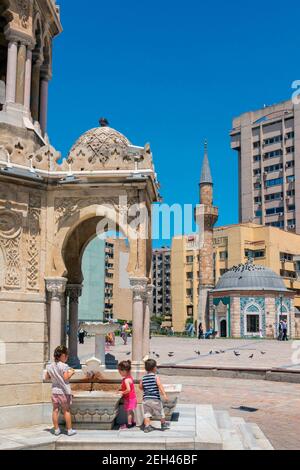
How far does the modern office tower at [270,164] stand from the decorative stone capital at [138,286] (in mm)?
93551

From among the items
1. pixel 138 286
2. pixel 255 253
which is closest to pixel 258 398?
pixel 138 286

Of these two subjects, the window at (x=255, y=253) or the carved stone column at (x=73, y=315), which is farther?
the window at (x=255, y=253)

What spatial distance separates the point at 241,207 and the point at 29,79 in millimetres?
102497

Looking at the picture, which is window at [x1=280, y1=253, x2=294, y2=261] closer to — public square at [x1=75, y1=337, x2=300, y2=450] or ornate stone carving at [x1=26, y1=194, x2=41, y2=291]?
public square at [x1=75, y1=337, x2=300, y2=450]

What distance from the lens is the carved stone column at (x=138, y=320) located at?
11477 mm

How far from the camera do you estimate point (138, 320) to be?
11.5 meters

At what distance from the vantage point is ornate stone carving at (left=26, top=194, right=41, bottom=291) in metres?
11.6

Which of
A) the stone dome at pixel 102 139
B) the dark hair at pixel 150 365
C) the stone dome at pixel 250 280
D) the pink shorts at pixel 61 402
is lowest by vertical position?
the pink shorts at pixel 61 402

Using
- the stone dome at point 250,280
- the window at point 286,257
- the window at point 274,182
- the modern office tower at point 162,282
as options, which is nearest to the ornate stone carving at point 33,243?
the stone dome at point 250,280

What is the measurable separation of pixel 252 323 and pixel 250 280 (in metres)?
5.12

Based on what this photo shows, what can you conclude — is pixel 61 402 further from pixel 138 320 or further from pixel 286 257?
pixel 286 257

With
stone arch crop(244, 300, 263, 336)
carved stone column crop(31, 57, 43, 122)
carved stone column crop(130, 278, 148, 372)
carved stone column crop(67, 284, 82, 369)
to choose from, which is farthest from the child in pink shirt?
stone arch crop(244, 300, 263, 336)

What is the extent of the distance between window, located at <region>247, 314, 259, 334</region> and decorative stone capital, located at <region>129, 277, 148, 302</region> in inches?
2120

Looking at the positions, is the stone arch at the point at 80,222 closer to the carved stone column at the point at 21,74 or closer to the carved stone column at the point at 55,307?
the carved stone column at the point at 55,307
